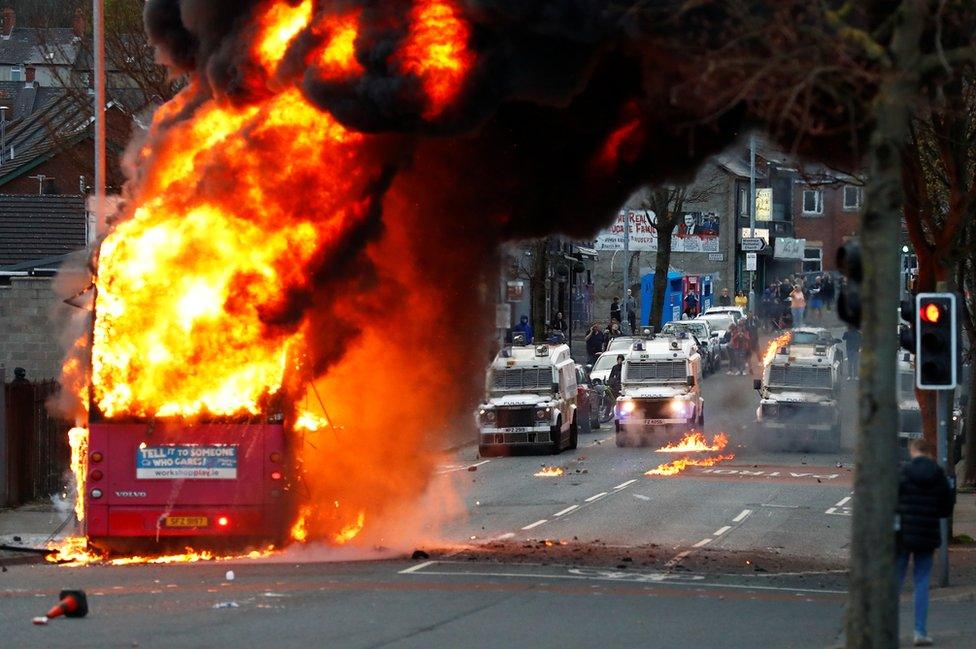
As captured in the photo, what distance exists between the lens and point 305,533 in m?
18.2

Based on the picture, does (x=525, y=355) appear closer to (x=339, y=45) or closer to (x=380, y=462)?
(x=380, y=462)

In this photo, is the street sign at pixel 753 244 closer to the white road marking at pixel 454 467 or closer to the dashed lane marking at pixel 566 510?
the white road marking at pixel 454 467

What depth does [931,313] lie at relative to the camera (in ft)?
52.2

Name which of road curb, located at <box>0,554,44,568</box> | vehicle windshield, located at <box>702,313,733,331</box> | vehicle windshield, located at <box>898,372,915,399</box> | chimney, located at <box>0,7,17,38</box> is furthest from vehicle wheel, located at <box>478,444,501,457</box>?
chimney, located at <box>0,7,17,38</box>

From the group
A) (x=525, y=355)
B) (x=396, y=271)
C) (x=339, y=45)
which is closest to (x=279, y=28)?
(x=339, y=45)

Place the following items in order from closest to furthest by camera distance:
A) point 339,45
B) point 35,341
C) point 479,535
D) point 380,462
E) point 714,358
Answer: point 339,45 < point 380,462 < point 479,535 < point 35,341 < point 714,358

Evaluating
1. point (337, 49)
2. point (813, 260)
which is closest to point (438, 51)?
point (337, 49)

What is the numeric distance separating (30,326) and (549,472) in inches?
474

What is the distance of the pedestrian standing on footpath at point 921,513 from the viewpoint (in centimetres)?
1235

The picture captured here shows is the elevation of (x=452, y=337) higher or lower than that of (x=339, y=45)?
lower

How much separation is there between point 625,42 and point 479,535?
25.9 ft

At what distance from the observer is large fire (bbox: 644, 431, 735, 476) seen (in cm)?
3266

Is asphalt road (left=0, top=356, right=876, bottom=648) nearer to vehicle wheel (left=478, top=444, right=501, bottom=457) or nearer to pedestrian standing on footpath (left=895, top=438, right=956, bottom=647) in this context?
pedestrian standing on footpath (left=895, top=438, right=956, bottom=647)

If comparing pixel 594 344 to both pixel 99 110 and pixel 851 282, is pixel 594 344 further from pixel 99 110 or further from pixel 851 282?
pixel 851 282
